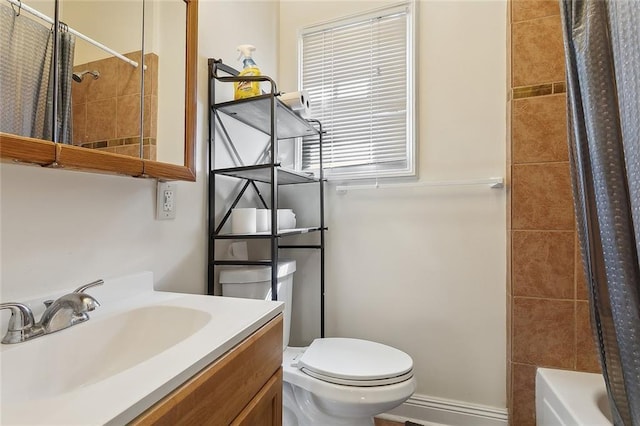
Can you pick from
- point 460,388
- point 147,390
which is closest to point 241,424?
point 147,390

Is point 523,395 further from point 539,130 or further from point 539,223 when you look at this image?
point 539,130

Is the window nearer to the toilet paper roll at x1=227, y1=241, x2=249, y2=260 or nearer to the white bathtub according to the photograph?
the toilet paper roll at x1=227, y1=241, x2=249, y2=260

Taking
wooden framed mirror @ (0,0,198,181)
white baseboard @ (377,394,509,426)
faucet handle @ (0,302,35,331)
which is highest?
wooden framed mirror @ (0,0,198,181)

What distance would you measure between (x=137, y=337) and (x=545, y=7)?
6.17 ft

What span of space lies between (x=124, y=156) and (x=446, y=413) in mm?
1701

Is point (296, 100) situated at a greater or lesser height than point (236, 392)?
greater

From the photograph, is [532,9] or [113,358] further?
[532,9]

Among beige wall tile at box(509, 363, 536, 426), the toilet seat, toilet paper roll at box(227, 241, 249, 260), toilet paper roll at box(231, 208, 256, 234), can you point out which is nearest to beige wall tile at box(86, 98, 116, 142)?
toilet paper roll at box(231, 208, 256, 234)

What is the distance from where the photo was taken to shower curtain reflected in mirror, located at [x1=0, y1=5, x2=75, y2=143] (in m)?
0.63

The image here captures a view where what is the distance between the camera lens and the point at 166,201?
3.33 feet

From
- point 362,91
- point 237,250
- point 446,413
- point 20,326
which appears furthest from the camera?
point 362,91

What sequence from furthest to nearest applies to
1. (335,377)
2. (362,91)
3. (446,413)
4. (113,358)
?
(362,91) < (446,413) < (335,377) < (113,358)

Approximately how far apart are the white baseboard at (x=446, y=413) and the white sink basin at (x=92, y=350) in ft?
4.16

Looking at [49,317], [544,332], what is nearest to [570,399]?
[544,332]
